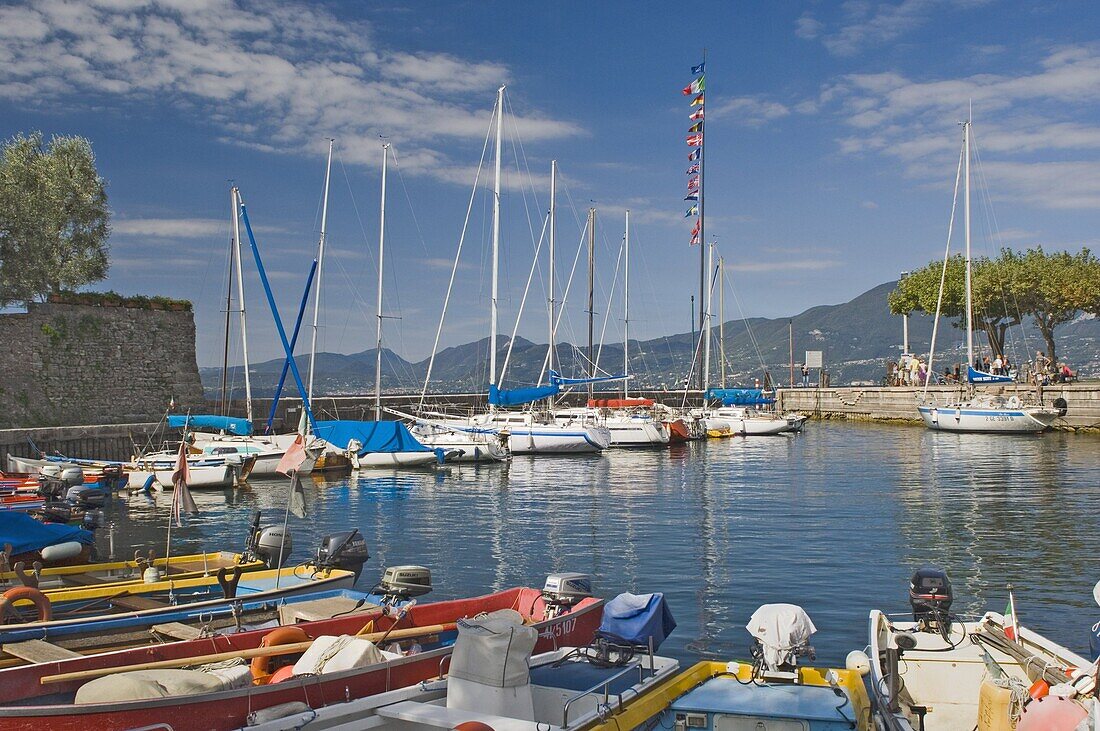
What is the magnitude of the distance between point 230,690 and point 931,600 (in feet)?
25.1

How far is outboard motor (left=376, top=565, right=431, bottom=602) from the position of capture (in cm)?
1195

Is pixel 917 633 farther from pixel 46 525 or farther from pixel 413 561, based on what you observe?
pixel 46 525

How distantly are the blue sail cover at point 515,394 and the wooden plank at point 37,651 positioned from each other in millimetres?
33561

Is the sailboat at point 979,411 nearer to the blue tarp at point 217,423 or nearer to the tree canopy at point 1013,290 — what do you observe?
the tree canopy at point 1013,290

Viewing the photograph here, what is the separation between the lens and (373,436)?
3806 cm

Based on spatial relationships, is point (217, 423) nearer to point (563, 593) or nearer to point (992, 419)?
point (563, 593)

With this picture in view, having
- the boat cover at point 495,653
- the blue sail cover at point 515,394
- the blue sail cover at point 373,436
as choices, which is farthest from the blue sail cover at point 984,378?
the boat cover at point 495,653

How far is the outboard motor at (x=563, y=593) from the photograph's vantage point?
468 inches

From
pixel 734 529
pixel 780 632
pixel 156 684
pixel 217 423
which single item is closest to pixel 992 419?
pixel 734 529

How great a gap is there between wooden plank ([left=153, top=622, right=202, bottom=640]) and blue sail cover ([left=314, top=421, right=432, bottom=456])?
88.5 feet

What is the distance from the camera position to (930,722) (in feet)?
29.6

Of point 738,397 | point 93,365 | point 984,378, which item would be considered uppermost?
point 93,365

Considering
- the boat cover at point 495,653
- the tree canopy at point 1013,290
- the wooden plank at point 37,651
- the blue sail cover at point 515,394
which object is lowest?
the wooden plank at point 37,651

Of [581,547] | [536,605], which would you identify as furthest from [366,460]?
[536,605]
